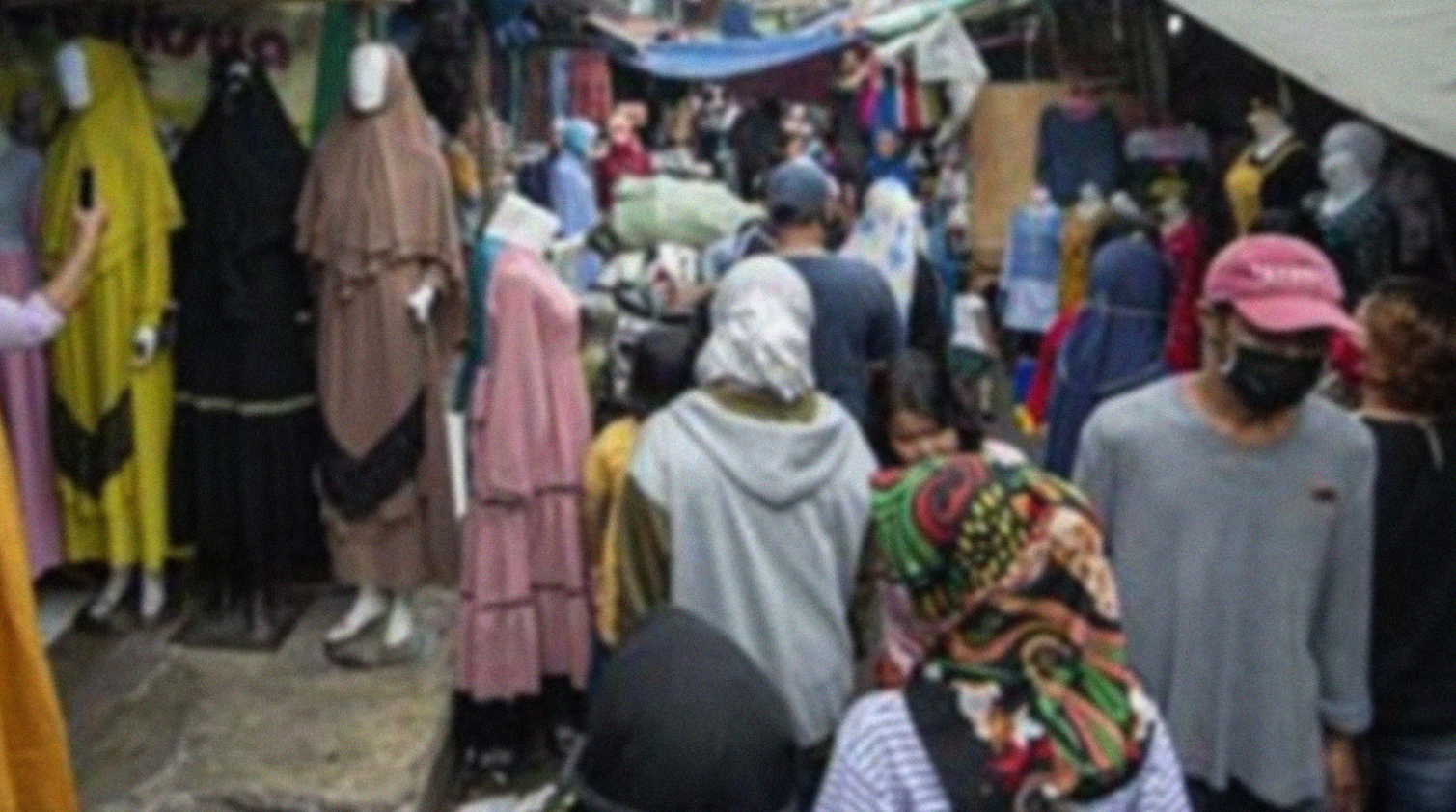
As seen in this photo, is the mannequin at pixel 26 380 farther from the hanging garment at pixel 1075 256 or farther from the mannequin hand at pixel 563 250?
the hanging garment at pixel 1075 256

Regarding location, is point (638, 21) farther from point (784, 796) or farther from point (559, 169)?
point (784, 796)

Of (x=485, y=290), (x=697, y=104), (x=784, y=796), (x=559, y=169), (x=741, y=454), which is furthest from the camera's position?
(x=697, y=104)

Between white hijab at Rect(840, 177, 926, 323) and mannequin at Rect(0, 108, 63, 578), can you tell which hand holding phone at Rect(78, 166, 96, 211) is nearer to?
mannequin at Rect(0, 108, 63, 578)

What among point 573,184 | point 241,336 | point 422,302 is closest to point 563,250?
point 422,302

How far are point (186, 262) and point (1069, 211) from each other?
506 cm

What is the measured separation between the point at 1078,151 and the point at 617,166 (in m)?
4.70

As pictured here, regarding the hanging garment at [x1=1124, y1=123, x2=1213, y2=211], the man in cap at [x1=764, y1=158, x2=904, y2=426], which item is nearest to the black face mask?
the man in cap at [x1=764, y1=158, x2=904, y2=426]

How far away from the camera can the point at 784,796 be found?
1936 mm

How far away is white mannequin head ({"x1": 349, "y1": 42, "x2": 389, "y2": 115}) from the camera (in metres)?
4.88

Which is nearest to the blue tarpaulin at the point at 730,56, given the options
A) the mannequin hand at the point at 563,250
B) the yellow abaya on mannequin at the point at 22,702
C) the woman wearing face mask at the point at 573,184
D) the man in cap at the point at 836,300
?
the woman wearing face mask at the point at 573,184

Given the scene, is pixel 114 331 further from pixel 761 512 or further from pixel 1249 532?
pixel 1249 532

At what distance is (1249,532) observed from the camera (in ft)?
9.14

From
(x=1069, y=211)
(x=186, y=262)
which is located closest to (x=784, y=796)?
(x=186, y=262)

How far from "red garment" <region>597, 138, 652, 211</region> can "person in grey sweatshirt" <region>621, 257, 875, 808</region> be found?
8.96 metres
